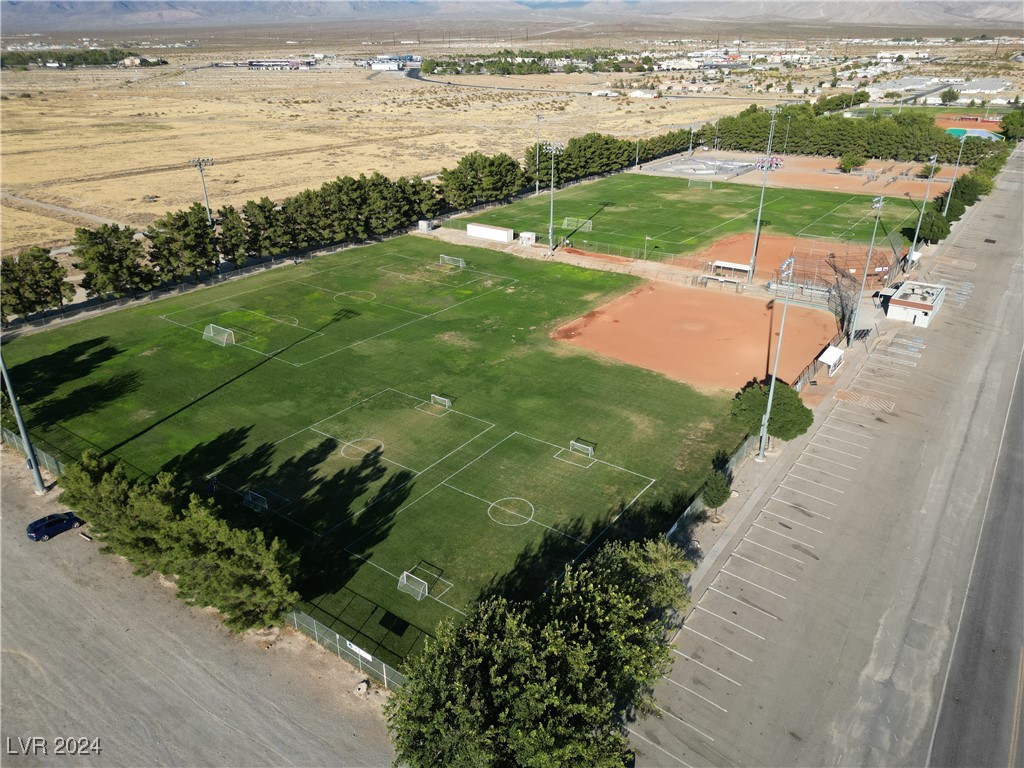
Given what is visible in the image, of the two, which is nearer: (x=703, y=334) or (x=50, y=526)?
(x=50, y=526)

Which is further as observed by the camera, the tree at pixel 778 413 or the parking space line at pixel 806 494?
the tree at pixel 778 413

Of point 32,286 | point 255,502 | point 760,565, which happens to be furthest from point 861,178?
point 32,286

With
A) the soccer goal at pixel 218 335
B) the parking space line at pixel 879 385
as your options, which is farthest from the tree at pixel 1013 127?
the soccer goal at pixel 218 335

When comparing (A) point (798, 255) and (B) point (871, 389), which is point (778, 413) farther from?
(A) point (798, 255)

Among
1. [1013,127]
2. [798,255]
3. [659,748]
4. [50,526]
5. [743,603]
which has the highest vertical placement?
[1013,127]

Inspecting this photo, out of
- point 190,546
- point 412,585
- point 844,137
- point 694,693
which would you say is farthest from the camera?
point 844,137

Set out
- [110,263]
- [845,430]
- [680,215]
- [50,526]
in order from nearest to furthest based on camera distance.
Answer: [50,526], [845,430], [110,263], [680,215]

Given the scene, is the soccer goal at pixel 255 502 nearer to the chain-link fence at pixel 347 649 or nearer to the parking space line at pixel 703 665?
the chain-link fence at pixel 347 649
